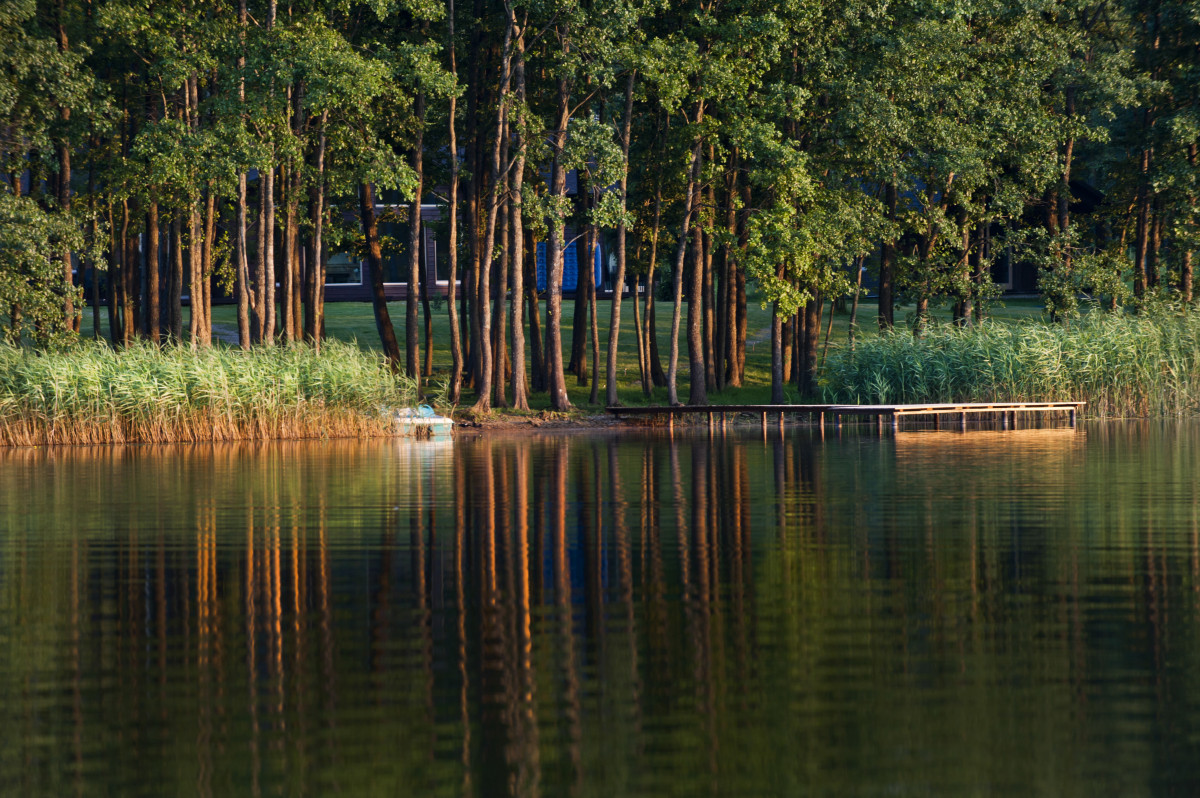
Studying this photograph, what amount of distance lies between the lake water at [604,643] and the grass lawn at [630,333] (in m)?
26.1

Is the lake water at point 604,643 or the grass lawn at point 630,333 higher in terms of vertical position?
the grass lawn at point 630,333

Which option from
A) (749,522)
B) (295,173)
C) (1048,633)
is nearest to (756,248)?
(295,173)

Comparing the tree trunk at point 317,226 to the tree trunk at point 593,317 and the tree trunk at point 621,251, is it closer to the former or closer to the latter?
the tree trunk at point 593,317

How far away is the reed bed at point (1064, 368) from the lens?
126 ft

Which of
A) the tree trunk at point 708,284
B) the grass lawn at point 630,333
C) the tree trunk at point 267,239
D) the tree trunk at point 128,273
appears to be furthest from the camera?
the grass lawn at point 630,333

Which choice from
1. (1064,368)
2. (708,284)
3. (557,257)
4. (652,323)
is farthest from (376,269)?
(1064,368)

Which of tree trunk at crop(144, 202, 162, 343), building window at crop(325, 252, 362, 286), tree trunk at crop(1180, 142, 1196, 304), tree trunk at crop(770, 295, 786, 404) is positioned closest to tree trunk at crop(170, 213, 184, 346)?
tree trunk at crop(144, 202, 162, 343)

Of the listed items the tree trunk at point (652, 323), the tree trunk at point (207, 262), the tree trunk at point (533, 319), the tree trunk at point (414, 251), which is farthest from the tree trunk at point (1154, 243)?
the tree trunk at point (207, 262)

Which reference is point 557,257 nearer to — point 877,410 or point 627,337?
point 877,410

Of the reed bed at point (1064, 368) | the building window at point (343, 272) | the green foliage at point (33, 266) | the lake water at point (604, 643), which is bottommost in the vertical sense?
the lake water at point (604, 643)

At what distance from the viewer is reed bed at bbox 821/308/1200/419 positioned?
1510 inches

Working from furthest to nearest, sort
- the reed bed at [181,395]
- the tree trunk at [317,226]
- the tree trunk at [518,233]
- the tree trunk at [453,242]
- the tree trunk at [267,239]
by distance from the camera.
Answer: the tree trunk at [453,242]
the tree trunk at [518,233]
the tree trunk at [317,226]
the tree trunk at [267,239]
the reed bed at [181,395]

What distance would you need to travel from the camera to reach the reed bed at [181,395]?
31203 mm

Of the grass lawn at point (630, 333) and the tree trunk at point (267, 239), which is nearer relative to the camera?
the tree trunk at point (267, 239)
